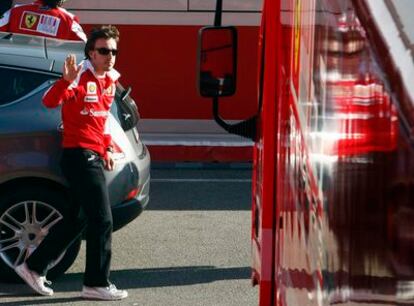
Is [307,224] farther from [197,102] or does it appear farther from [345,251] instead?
[197,102]

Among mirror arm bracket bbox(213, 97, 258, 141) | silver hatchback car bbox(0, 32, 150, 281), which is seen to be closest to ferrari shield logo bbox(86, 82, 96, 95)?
silver hatchback car bbox(0, 32, 150, 281)

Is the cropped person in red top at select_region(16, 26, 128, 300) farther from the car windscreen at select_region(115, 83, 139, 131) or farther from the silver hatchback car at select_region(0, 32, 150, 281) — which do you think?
the car windscreen at select_region(115, 83, 139, 131)

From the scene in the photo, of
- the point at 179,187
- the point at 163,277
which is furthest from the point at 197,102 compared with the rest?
the point at 163,277

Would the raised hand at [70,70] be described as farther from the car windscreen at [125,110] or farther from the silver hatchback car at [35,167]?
the car windscreen at [125,110]

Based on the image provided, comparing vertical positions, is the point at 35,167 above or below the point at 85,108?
below

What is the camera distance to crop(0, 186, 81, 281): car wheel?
755 centimetres

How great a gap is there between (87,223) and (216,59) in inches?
99.6

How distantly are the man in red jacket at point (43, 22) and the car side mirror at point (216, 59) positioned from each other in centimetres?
526

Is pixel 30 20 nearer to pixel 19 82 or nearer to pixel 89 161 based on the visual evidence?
pixel 19 82

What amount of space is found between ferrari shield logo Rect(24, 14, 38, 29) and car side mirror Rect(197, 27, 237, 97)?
561 cm

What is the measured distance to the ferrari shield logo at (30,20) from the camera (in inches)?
414

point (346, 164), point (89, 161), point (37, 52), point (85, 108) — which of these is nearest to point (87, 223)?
point (89, 161)

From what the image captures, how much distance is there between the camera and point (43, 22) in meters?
10.6

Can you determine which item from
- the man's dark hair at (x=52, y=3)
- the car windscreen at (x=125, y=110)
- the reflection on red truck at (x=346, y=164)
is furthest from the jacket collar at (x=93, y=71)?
the reflection on red truck at (x=346, y=164)
